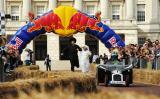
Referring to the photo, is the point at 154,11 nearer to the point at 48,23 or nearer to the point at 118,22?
the point at 118,22

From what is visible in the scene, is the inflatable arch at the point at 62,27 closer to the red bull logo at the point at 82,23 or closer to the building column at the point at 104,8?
the red bull logo at the point at 82,23

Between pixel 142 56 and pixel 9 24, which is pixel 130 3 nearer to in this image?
pixel 9 24

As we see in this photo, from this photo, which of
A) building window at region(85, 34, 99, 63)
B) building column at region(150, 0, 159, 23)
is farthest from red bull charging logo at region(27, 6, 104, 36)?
building column at region(150, 0, 159, 23)

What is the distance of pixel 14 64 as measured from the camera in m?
36.5

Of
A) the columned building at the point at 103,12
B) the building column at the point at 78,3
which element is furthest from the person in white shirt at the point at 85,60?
the building column at the point at 78,3

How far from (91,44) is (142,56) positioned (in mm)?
56950

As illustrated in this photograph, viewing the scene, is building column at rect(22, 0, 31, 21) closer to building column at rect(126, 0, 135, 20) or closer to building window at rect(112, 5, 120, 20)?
building window at rect(112, 5, 120, 20)

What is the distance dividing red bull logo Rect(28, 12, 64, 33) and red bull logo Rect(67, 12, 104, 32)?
35.9 inches

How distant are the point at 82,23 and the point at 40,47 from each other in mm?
47956

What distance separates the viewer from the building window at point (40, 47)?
3622 inches

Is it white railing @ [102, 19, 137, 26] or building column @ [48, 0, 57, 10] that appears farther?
building column @ [48, 0, 57, 10]

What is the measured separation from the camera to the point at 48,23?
148 feet

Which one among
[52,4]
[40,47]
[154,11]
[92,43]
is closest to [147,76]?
[40,47]

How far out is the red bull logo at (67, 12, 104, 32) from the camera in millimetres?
45188
